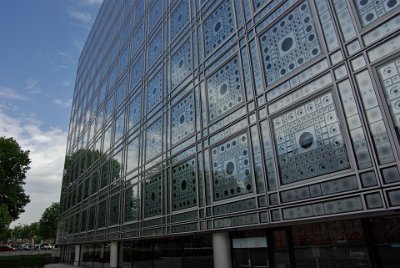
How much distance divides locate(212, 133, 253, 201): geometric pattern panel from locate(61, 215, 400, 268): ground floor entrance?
1533 millimetres

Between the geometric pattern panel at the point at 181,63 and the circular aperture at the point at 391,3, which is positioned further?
the geometric pattern panel at the point at 181,63

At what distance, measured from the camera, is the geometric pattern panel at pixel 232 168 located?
10633 millimetres

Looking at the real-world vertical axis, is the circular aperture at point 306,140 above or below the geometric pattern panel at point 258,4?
below

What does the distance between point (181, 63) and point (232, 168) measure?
719 cm

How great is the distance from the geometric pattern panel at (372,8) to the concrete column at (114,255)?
20051 millimetres

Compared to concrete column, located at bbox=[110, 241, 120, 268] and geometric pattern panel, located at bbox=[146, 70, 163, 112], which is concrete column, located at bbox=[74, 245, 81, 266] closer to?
concrete column, located at bbox=[110, 241, 120, 268]

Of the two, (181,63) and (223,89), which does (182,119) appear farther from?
(223,89)

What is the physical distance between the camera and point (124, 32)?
26.7m

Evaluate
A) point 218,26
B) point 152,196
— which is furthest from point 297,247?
point 218,26

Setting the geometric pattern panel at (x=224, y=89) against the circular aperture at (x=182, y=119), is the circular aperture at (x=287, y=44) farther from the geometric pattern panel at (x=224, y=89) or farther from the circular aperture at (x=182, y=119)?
the circular aperture at (x=182, y=119)

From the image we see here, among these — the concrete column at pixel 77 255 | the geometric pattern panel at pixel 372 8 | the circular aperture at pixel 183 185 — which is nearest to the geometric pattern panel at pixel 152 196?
the circular aperture at pixel 183 185

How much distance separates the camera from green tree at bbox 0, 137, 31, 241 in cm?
3494

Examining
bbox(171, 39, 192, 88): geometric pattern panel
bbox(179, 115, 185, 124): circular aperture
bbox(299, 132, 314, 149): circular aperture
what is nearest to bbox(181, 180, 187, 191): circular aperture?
bbox(179, 115, 185, 124): circular aperture

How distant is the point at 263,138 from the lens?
33.1ft
